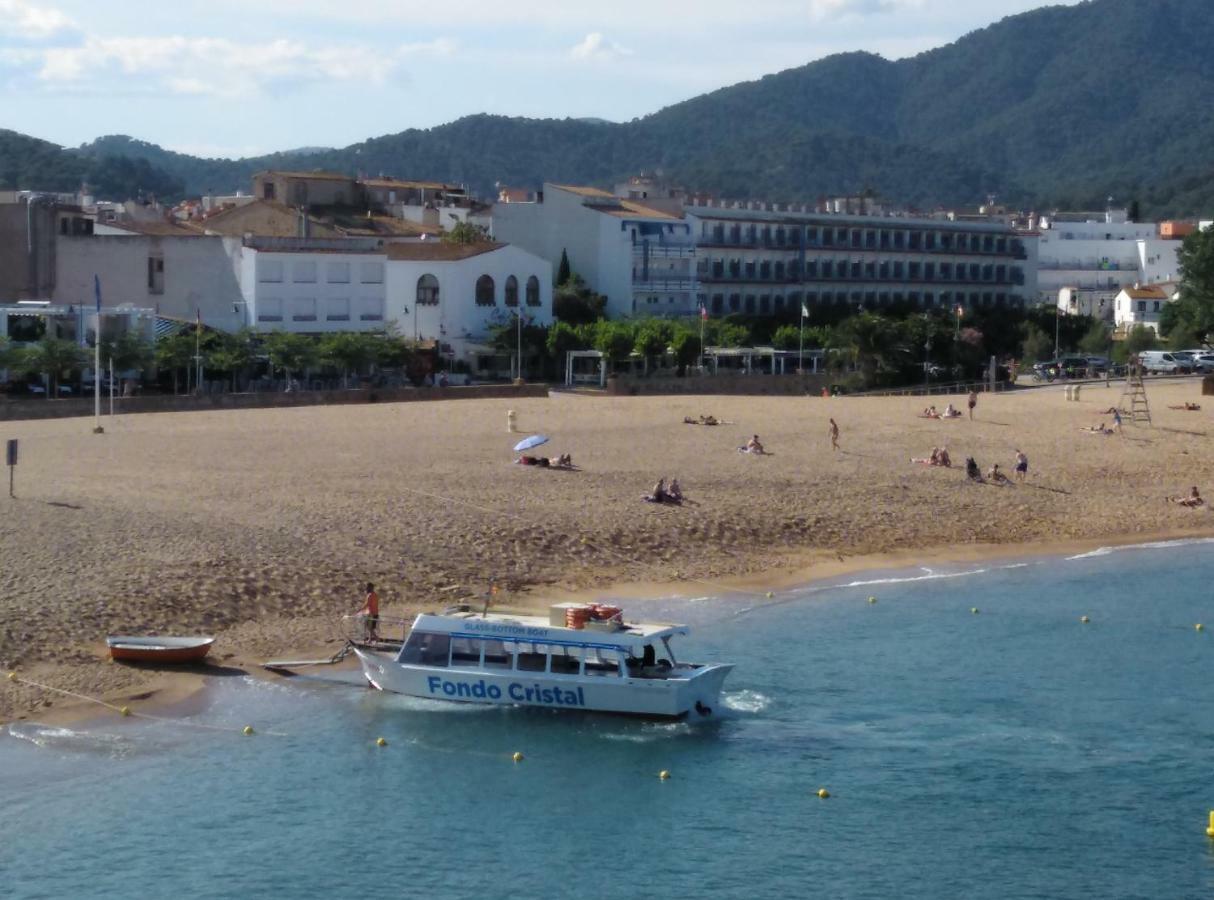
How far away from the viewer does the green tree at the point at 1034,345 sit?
87.6 m

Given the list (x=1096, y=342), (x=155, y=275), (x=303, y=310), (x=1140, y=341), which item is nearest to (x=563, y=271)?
(x=303, y=310)

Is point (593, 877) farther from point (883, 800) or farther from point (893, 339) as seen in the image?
point (893, 339)

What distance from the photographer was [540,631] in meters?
25.7

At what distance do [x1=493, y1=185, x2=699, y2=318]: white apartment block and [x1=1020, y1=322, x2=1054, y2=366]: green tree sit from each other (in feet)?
52.8

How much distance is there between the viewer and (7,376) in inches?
2343

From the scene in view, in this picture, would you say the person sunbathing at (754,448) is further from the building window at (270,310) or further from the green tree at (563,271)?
the green tree at (563,271)

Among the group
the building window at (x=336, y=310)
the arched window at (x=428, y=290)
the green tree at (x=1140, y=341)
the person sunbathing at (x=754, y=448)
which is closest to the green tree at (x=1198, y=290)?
the green tree at (x=1140, y=341)

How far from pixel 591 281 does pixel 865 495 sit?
46073 mm

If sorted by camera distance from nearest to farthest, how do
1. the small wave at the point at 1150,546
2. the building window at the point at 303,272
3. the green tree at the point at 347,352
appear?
the small wave at the point at 1150,546
the green tree at the point at 347,352
the building window at the point at 303,272

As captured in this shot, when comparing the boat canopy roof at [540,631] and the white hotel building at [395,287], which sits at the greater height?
the white hotel building at [395,287]

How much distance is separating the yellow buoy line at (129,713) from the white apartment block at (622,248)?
6078 cm

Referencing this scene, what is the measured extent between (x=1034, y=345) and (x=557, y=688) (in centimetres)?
6593

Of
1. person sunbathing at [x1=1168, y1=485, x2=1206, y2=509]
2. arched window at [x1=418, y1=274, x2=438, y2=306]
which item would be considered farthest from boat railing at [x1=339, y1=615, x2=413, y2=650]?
arched window at [x1=418, y1=274, x2=438, y2=306]

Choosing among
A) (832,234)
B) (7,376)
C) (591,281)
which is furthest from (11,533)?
(832,234)
